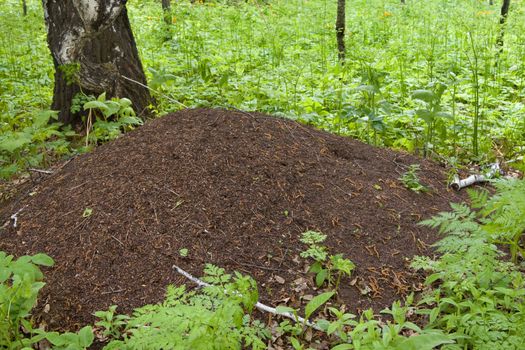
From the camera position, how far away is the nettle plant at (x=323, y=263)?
2.56 metres

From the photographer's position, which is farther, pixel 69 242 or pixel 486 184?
pixel 486 184

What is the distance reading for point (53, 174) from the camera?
3590 mm

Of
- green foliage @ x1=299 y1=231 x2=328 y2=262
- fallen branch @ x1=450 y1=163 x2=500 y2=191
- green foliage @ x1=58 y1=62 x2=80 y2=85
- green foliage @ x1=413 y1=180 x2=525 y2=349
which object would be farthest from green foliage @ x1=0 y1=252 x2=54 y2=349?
fallen branch @ x1=450 y1=163 x2=500 y2=191

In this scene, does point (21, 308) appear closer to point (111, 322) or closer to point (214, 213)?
point (111, 322)

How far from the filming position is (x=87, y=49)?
14.6 feet

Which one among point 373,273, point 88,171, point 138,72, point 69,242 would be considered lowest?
point 373,273

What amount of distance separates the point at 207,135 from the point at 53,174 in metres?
1.23

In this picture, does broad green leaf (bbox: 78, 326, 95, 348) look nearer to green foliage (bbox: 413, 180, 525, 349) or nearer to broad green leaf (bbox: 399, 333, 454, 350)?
broad green leaf (bbox: 399, 333, 454, 350)

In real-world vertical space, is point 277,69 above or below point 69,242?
above

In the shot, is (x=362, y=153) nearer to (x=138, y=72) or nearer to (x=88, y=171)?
(x=88, y=171)

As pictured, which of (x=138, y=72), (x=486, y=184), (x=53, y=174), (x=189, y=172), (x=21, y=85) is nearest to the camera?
(x=189, y=172)

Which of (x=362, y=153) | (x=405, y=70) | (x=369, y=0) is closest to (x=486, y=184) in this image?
(x=362, y=153)

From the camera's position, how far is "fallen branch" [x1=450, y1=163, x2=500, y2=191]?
12.0ft

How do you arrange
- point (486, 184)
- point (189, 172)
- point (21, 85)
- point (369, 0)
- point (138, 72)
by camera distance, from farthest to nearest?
point (369, 0) → point (21, 85) → point (138, 72) → point (486, 184) → point (189, 172)
